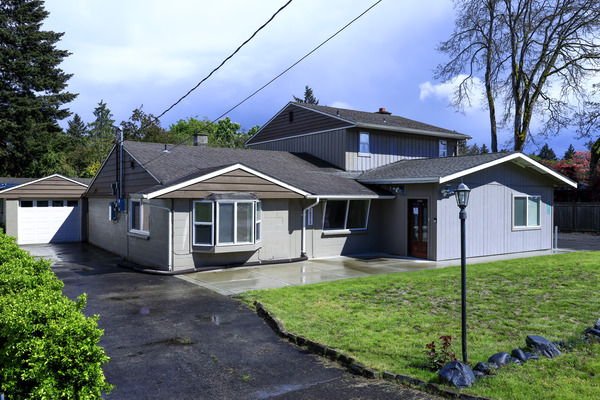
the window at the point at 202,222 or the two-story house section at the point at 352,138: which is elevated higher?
the two-story house section at the point at 352,138

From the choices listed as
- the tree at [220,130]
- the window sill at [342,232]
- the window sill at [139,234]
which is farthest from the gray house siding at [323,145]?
the tree at [220,130]

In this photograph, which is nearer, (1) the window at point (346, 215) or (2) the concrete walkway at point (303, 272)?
(2) the concrete walkway at point (303, 272)

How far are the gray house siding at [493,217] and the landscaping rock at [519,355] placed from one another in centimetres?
998

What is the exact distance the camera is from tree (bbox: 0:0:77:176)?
1449 inches

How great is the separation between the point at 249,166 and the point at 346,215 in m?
4.84

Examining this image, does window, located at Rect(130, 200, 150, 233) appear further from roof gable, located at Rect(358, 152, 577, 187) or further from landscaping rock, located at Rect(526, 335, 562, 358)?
landscaping rock, located at Rect(526, 335, 562, 358)

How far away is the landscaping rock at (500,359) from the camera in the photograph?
5555 mm

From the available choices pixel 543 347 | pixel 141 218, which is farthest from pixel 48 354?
pixel 141 218

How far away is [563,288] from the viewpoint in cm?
1021

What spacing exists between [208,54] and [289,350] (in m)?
8.12

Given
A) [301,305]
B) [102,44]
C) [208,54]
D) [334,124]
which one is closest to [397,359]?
[301,305]

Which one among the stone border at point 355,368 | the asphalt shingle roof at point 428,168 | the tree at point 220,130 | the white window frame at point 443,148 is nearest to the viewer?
the stone border at point 355,368

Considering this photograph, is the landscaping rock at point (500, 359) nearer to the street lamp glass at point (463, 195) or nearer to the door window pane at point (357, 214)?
the street lamp glass at point (463, 195)

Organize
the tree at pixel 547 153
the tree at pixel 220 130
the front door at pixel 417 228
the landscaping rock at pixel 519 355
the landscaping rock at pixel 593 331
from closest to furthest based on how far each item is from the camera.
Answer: the landscaping rock at pixel 519 355 → the landscaping rock at pixel 593 331 → the front door at pixel 417 228 → the tree at pixel 220 130 → the tree at pixel 547 153
